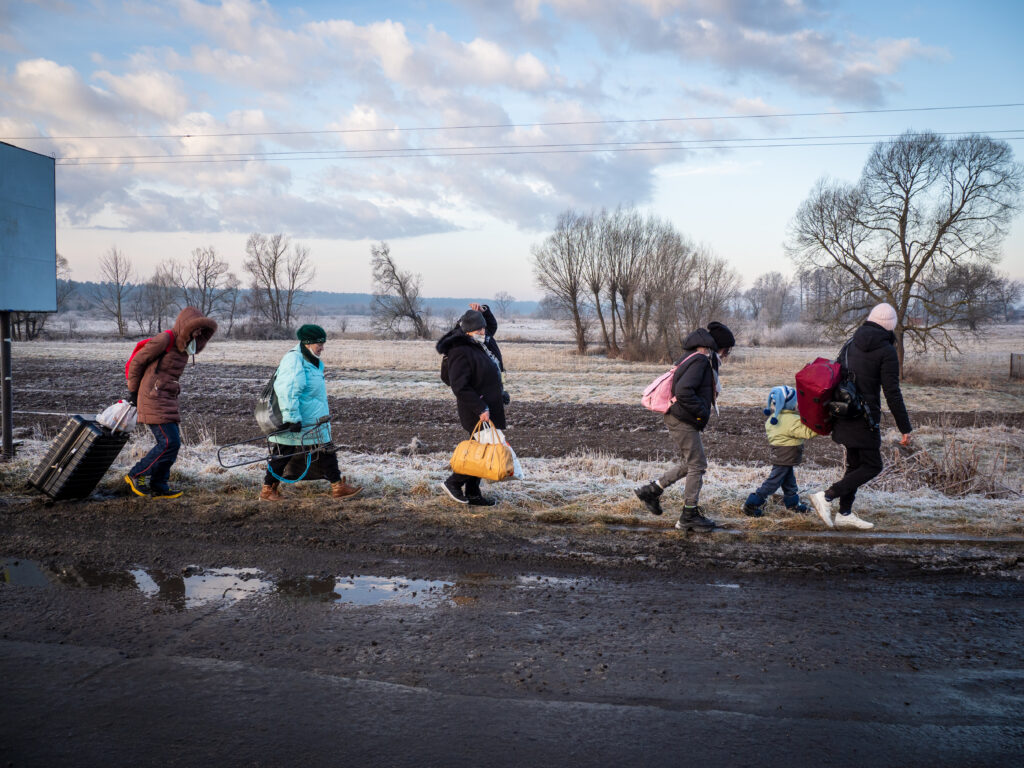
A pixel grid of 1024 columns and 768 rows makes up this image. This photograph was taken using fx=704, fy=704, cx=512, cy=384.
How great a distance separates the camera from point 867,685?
368 centimetres

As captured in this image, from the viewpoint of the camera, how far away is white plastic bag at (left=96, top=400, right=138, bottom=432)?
23.4 ft

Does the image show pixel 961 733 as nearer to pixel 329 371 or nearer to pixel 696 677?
pixel 696 677

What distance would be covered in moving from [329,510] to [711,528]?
12.1 ft

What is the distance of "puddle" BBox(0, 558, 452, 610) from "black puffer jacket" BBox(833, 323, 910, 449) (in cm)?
389

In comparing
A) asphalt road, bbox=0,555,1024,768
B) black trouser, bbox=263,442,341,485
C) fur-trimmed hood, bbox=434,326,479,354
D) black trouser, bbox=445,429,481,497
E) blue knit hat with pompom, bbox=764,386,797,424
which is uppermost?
fur-trimmed hood, bbox=434,326,479,354

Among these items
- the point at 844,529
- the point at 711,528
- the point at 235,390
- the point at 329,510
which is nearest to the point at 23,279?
the point at 329,510

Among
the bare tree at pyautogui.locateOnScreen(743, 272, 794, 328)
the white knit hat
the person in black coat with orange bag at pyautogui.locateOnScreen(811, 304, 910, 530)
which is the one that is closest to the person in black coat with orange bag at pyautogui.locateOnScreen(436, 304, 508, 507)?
the person in black coat with orange bag at pyautogui.locateOnScreen(811, 304, 910, 530)

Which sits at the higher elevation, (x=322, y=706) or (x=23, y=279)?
(x=23, y=279)

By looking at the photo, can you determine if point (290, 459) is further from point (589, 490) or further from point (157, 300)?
point (157, 300)

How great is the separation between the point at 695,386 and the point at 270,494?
14.6 feet

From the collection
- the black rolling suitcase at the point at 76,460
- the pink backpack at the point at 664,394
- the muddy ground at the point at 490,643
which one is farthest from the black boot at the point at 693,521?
the black rolling suitcase at the point at 76,460

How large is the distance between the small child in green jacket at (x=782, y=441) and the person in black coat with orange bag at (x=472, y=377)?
8.73 ft

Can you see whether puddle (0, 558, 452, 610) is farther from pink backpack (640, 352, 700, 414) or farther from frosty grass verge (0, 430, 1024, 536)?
pink backpack (640, 352, 700, 414)

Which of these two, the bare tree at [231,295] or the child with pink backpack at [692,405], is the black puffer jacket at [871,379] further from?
the bare tree at [231,295]
